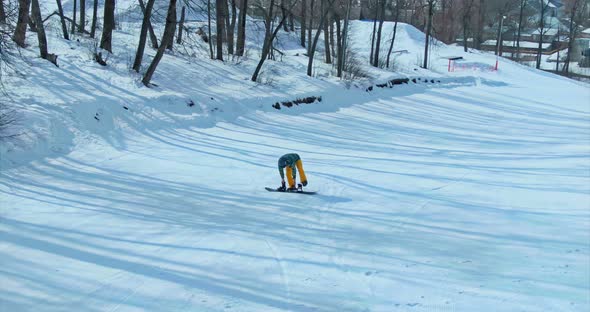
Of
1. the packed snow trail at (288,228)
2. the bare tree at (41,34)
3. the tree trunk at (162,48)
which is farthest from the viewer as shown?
the tree trunk at (162,48)

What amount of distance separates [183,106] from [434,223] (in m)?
11.3

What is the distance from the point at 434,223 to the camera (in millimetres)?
9242

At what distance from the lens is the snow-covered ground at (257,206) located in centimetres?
630

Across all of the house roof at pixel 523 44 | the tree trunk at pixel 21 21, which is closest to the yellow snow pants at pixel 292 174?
the tree trunk at pixel 21 21

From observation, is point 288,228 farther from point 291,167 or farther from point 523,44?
point 523,44

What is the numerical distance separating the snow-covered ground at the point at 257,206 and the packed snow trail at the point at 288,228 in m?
0.03

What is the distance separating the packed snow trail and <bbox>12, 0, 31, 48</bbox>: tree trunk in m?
5.19

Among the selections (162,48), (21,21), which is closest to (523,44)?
(162,48)

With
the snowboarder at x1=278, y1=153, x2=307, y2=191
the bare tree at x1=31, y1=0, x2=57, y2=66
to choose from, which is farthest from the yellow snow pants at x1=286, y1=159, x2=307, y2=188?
the bare tree at x1=31, y1=0, x2=57, y2=66

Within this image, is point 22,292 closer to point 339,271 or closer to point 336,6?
point 339,271

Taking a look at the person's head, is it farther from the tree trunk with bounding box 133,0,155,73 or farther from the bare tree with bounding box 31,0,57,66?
the tree trunk with bounding box 133,0,155,73

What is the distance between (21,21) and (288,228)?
1287 cm

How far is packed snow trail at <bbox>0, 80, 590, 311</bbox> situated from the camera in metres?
6.18

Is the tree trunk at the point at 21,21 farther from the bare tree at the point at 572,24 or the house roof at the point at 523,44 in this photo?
the house roof at the point at 523,44
